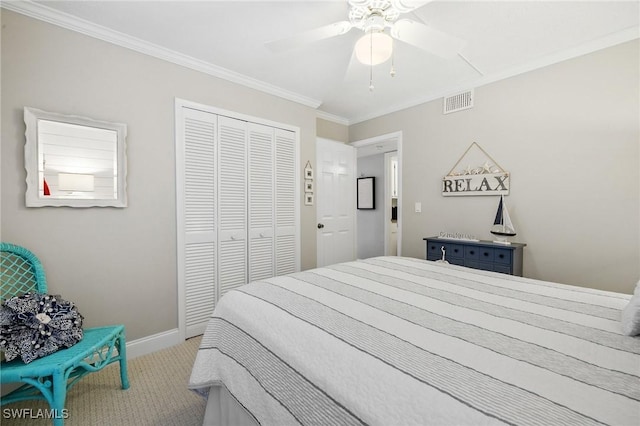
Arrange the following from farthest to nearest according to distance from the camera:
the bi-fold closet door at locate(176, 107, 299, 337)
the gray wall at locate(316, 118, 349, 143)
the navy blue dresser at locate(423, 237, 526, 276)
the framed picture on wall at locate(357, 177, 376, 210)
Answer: the framed picture on wall at locate(357, 177, 376, 210)
the gray wall at locate(316, 118, 349, 143)
the bi-fold closet door at locate(176, 107, 299, 337)
the navy blue dresser at locate(423, 237, 526, 276)

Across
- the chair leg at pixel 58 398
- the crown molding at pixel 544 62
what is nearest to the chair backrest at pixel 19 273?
the chair leg at pixel 58 398

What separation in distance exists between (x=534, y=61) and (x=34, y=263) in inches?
169

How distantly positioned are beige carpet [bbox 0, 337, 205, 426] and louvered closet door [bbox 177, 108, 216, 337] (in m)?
0.59

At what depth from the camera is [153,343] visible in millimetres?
2369

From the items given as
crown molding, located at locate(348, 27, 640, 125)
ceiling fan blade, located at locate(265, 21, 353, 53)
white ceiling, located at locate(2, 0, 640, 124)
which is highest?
white ceiling, located at locate(2, 0, 640, 124)

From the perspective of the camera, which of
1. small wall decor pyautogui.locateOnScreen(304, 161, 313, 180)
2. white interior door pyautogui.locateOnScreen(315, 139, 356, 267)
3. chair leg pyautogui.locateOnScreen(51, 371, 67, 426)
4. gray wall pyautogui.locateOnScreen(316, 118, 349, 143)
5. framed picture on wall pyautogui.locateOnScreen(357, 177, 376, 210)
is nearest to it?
chair leg pyautogui.locateOnScreen(51, 371, 67, 426)

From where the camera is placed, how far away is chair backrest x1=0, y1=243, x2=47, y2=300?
1732 millimetres

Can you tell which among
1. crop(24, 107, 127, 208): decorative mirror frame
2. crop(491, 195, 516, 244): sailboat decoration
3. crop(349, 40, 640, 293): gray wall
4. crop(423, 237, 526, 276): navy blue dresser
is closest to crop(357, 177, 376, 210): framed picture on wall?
crop(349, 40, 640, 293): gray wall

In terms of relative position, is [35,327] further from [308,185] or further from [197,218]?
[308,185]

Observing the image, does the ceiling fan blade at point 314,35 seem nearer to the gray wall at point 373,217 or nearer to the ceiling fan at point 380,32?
the ceiling fan at point 380,32

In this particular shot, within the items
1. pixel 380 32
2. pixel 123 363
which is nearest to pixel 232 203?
pixel 123 363

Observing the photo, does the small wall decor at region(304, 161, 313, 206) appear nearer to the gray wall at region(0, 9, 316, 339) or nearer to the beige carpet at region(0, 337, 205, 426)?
the gray wall at region(0, 9, 316, 339)

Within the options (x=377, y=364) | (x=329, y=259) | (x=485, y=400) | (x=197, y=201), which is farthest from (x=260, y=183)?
(x=485, y=400)

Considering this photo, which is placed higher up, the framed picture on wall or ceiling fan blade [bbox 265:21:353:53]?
ceiling fan blade [bbox 265:21:353:53]
